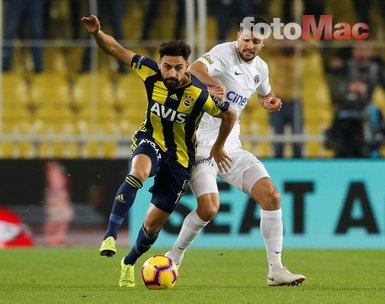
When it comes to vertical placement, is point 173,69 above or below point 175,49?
below

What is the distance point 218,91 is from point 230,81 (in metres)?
0.79

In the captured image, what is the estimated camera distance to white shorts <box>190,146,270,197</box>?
31.3 feet

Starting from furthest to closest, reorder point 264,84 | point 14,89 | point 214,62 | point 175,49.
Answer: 1. point 14,89
2. point 264,84
3. point 214,62
4. point 175,49

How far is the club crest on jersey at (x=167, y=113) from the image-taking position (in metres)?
8.99

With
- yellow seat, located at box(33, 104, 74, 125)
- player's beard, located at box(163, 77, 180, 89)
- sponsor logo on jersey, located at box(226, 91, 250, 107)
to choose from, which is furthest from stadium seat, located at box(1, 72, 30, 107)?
player's beard, located at box(163, 77, 180, 89)

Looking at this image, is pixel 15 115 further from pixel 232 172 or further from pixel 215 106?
pixel 215 106

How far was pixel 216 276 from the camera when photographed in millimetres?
10508

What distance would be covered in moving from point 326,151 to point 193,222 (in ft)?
25.0

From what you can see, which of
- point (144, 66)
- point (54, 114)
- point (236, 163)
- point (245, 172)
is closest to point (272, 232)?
point (245, 172)

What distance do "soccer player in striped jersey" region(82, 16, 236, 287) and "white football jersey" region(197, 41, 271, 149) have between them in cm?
63

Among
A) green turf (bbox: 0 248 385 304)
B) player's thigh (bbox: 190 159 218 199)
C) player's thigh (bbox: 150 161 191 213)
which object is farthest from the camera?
player's thigh (bbox: 190 159 218 199)

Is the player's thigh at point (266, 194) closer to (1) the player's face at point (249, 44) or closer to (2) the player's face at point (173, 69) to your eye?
(1) the player's face at point (249, 44)

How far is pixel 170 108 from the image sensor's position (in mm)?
8984

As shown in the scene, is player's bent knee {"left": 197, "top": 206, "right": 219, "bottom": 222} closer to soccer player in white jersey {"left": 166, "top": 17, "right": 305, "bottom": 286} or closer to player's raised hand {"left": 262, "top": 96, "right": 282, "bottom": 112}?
soccer player in white jersey {"left": 166, "top": 17, "right": 305, "bottom": 286}
